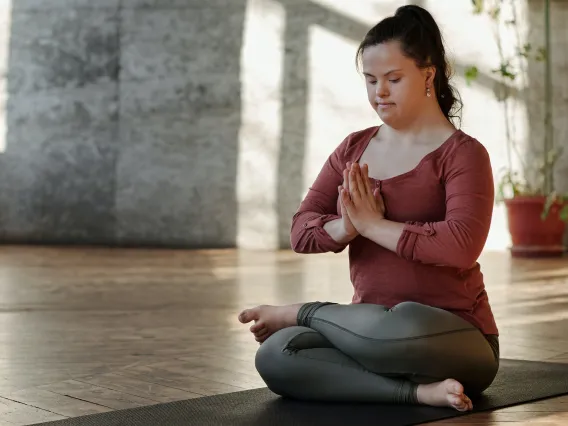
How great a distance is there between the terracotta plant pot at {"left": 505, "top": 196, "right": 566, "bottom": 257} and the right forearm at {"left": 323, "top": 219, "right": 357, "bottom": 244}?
5.03 meters

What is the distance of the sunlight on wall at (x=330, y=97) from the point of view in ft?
25.5

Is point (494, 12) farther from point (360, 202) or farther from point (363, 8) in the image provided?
point (360, 202)

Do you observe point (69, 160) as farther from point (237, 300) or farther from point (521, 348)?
point (521, 348)

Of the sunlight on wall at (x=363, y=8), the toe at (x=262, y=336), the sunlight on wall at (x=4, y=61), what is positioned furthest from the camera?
the sunlight on wall at (x=4, y=61)

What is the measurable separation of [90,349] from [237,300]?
138 cm

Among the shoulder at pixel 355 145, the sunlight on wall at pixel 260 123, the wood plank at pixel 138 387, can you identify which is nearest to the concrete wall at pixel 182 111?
the sunlight on wall at pixel 260 123

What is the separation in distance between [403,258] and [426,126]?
11.6 inches

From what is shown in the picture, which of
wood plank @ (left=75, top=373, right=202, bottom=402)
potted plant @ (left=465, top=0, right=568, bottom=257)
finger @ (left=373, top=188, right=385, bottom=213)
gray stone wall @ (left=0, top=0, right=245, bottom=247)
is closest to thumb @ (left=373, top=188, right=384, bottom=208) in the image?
finger @ (left=373, top=188, right=385, bottom=213)

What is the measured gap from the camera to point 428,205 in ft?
7.20

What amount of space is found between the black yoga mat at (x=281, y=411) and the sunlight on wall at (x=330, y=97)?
547 centimetres

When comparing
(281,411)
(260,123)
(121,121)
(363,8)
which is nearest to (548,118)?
(363,8)

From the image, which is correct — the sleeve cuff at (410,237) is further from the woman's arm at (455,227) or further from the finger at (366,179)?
the finger at (366,179)

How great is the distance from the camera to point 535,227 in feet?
23.2

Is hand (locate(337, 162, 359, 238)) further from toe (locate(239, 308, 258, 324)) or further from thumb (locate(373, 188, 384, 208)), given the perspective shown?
toe (locate(239, 308, 258, 324))
